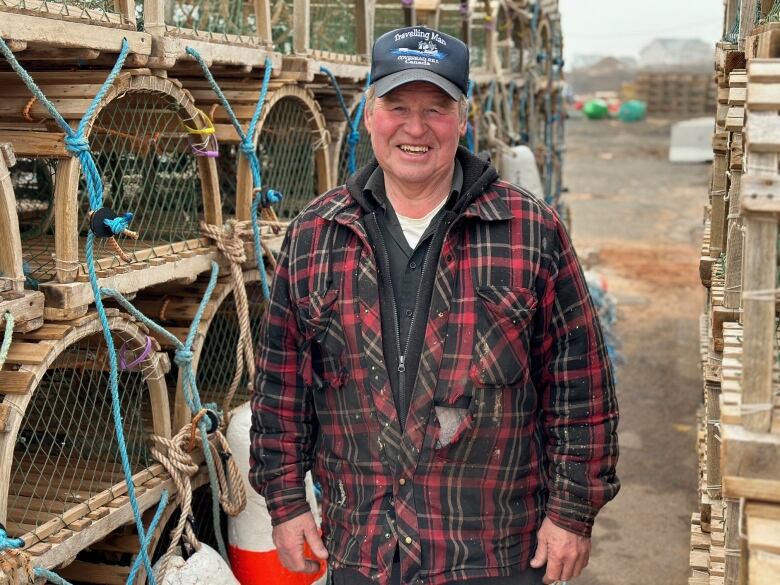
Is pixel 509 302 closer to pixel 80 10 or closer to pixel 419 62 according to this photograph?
pixel 419 62

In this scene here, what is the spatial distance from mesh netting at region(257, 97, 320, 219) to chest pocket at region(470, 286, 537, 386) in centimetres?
190

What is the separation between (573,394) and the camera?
2.04m

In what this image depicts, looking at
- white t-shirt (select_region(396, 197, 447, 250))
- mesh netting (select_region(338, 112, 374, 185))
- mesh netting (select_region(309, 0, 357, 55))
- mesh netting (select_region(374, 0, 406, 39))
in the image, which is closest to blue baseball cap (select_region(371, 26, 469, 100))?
white t-shirt (select_region(396, 197, 447, 250))

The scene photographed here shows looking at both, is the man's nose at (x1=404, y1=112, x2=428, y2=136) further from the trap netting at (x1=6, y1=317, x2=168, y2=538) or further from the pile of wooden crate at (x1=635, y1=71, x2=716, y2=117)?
the pile of wooden crate at (x1=635, y1=71, x2=716, y2=117)

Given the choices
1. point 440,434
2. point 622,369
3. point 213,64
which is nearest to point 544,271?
point 440,434

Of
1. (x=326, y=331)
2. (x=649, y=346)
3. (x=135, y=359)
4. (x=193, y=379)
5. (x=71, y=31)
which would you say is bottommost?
(x=649, y=346)

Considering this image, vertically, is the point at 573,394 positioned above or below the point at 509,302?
below

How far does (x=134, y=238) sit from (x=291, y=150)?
4.61ft

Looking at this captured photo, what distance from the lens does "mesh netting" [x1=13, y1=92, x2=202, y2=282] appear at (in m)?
2.77

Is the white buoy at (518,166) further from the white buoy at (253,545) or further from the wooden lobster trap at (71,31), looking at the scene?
the wooden lobster trap at (71,31)

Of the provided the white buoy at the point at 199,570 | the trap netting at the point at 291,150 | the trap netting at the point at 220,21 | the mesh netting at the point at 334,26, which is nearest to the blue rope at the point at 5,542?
the white buoy at the point at 199,570

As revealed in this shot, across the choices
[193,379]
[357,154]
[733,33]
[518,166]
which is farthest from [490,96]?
[193,379]

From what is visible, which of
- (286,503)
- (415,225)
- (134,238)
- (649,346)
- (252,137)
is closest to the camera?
(415,225)

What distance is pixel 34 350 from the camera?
222 centimetres
